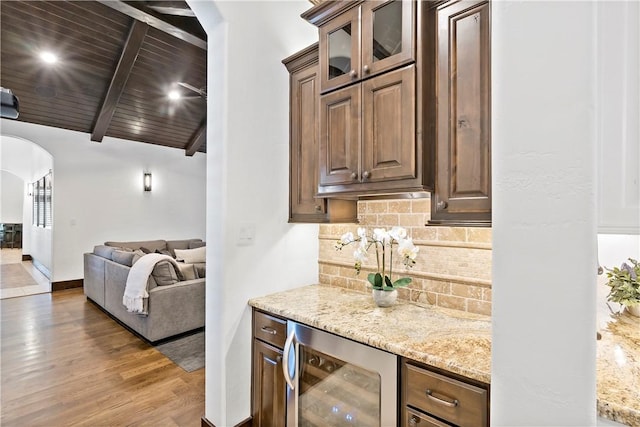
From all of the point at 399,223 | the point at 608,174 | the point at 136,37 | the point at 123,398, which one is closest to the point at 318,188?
the point at 399,223

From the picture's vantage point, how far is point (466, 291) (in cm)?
157

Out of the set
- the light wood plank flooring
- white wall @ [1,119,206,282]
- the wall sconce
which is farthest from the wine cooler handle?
the wall sconce

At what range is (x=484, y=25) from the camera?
124 centimetres

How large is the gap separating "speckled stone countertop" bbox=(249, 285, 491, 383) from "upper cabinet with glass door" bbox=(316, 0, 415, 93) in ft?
3.98

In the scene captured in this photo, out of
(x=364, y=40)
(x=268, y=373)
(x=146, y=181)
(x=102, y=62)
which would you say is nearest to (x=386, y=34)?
(x=364, y=40)

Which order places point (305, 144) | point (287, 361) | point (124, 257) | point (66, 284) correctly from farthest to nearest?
point (66, 284), point (124, 257), point (305, 144), point (287, 361)

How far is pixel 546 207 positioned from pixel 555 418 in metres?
0.45

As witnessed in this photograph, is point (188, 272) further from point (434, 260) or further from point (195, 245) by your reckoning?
point (434, 260)

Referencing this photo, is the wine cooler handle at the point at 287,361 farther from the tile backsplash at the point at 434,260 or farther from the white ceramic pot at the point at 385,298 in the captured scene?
the tile backsplash at the point at 434,260

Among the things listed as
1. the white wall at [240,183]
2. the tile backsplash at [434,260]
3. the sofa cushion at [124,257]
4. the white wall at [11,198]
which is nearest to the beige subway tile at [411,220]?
the tile backsplash at [434,260]

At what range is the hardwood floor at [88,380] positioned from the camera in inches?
82.6

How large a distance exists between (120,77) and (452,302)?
544cm

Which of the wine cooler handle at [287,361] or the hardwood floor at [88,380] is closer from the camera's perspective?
the wine cooler handle at [287,361]

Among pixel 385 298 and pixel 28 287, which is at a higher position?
pixel 385 298
